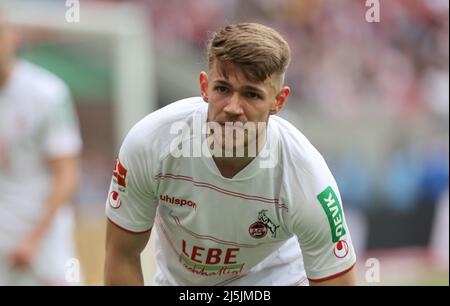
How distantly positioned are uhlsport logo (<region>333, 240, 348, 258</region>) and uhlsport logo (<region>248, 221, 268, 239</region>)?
0.35 meters

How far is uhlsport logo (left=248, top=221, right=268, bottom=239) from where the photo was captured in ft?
13.6

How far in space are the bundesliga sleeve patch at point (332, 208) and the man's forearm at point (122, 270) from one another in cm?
96

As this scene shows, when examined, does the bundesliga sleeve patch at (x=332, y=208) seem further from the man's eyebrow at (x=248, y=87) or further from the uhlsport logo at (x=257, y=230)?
the man's eyebrow at (x=248, y=87)

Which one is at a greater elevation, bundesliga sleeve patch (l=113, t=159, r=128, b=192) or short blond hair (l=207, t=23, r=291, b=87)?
short blond hair (l=207, t=23, r=291, b=87)

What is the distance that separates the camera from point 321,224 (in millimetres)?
3945

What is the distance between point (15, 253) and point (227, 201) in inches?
110

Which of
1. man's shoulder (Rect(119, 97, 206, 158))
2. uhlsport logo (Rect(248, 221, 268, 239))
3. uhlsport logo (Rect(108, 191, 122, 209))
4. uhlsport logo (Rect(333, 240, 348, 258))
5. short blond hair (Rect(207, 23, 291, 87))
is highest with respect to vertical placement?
short blond hair (Rect(207, 23, 291, 87))

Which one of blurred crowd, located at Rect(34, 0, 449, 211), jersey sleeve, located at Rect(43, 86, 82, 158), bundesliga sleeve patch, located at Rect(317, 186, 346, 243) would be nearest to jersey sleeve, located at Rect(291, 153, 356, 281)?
bundesliga sleeve patch, located at Rect(317, 186, 346, 243)

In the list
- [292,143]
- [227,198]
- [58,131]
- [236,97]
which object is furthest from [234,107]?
[58,131]

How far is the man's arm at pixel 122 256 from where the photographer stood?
423 cm

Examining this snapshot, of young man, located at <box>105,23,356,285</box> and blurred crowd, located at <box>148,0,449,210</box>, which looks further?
blurred crowd, located at <box>148,0,449,210</box>

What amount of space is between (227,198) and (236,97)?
1.88 feet

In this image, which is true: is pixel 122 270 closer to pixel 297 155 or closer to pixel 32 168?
pixel 297 155

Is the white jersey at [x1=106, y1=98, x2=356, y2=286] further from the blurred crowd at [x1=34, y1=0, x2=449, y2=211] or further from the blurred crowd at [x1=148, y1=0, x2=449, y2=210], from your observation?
the blurred crowd at [x1=148, y1=0, x2=449, y2=210]
